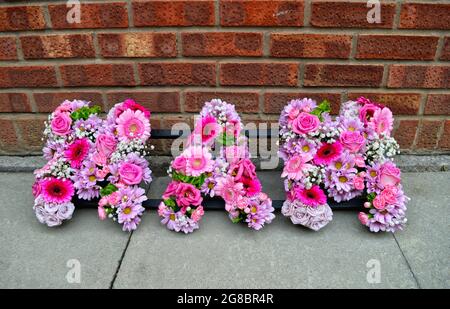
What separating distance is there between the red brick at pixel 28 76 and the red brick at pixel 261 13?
899 mm

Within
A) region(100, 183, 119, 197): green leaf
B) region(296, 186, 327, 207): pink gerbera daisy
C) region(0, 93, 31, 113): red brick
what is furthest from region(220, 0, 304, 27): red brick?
region(0, 93, 31, 113): red brick

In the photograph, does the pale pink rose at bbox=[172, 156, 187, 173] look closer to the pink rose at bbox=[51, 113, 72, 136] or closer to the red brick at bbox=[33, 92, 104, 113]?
the pink rose at bbox=[51, 113, 72, 136]

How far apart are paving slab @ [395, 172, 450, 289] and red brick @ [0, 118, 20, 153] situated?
→ 1967mm


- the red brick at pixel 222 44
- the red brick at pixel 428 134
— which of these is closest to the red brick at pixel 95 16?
the red brick at pixel 222 44

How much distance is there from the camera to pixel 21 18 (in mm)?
1859

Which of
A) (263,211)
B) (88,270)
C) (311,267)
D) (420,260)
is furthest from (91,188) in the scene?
(420,260)

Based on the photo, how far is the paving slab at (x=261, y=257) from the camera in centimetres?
144

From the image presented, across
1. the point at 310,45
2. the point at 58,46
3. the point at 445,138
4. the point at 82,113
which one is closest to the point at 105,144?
the point at 82,113

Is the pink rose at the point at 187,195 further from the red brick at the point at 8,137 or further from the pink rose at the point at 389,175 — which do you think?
the red brick at the point at 8,137

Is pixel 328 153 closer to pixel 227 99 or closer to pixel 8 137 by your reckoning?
pixel 227 99

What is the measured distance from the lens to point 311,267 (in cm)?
150

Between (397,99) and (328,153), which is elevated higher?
(397,99)

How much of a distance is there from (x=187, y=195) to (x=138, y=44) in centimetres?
77

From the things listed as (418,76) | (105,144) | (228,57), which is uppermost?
(228,57)
